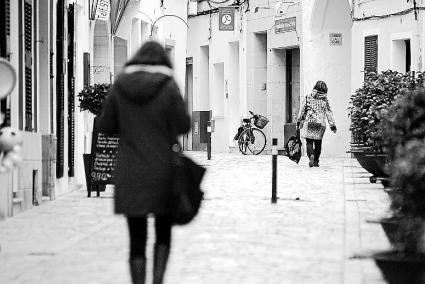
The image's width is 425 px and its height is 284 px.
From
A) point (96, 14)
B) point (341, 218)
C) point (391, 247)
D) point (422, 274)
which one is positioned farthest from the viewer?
point (96, 14)

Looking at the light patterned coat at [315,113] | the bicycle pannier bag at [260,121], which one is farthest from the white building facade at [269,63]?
the light patterned coat at [315,113]

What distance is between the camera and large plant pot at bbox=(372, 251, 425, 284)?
8.36 m

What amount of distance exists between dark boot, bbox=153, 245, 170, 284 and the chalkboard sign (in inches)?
386

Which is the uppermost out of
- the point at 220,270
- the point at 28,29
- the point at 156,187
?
the point at 28,29

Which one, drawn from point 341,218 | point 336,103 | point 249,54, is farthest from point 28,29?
point 249,54

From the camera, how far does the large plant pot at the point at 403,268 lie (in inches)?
329

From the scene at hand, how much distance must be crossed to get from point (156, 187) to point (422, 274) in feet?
5.96

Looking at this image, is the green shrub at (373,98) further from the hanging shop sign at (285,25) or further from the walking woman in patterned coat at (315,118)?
the hanging shop sign at (285,25)

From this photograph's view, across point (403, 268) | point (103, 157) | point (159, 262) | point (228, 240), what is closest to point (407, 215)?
point (403, 268)

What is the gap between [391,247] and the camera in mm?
8930

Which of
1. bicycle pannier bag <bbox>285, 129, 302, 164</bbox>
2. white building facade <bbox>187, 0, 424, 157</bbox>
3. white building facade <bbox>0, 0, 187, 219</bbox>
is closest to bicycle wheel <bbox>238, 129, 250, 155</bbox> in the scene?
white building facade <bbox>187, 0, 424, 157</bbox>

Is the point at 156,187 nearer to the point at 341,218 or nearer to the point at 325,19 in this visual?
the point at 341,218

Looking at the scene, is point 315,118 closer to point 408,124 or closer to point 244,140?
point 244,140

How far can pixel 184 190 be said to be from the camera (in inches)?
337
